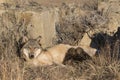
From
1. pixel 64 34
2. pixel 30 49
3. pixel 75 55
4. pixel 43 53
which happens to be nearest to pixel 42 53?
pixel 43 53

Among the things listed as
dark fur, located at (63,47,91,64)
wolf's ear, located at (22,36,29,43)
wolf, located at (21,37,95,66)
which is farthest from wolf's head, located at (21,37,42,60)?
dark fur, located at (63,47,91,64)

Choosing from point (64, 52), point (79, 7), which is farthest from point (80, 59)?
point (79, 7)

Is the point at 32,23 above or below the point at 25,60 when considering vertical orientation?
above

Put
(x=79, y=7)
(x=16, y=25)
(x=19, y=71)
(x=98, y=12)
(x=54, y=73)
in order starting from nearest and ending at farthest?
1. (x=19, y=71)
2. (x=54, y=73)
3. (x=16, y=25)
4. (x=98, y=12)
5. (x=79, y=7)

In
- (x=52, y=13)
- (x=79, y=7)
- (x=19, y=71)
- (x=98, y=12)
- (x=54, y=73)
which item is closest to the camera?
(x=19, y=71)

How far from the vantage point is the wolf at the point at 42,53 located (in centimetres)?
862

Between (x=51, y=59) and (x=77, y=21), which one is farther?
(x=77, y=21)

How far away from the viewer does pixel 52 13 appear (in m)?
9.83

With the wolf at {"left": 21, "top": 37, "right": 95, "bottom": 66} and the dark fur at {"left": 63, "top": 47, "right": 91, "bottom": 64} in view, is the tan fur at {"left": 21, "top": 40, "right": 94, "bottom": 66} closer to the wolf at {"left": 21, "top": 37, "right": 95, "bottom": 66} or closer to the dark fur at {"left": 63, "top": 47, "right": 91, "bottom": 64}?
the wolf at {"left": 21, "top": 37, "right": 95, "bottom": 66}

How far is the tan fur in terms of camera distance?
8617 millimetres

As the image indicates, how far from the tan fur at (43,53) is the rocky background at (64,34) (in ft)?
0.92

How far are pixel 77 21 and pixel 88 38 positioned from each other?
54 centimetres

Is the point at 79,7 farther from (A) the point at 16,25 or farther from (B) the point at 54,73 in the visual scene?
(B) the point at 54,73

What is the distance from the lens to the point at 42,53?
29.4 ft
